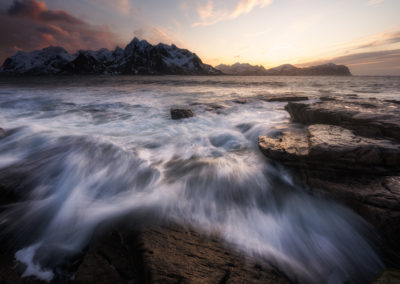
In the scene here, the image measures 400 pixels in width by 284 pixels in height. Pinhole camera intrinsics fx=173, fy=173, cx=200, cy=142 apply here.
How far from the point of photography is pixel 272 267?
70.8 inches

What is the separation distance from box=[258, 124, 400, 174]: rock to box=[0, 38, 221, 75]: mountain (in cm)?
17048

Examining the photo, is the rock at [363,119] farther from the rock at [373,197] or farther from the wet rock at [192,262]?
the wet rock at [192,262]

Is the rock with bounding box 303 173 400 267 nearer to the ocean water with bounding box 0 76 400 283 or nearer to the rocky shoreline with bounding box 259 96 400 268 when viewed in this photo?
the rocky shoreline with bounding box 259 96 400 268

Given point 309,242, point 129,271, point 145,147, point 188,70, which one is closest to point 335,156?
point 309,242

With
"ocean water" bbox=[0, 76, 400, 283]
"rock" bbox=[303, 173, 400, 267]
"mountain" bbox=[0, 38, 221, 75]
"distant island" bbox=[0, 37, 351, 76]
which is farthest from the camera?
"mountain" bbox=[0, 38, 221, 75]

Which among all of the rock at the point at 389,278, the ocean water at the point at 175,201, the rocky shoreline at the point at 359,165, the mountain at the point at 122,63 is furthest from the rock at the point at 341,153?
the mountain at the point at 122,63

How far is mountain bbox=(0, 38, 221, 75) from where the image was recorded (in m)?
163

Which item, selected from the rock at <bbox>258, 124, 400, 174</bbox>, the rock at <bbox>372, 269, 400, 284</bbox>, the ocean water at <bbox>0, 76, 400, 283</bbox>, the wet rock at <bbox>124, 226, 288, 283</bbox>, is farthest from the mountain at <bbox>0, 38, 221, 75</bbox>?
the rock at <bbox>372, 269, 400, 284</bbox>

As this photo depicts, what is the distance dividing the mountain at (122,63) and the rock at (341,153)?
170479 millimetres

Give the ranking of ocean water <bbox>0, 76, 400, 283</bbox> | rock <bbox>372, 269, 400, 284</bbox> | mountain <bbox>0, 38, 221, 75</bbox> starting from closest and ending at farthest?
rock <bbox>372, 269, 400, 284</bbox> < ocean water <bbox>0, 76, 400, 283</bbox> < mountain <bbox>0, 38, 221, 75</bbox>

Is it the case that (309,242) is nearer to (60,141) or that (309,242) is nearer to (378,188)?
(378,188)

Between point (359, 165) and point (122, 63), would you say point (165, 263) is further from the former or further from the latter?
point (122, 63)

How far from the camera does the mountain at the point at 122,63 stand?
6419 inches

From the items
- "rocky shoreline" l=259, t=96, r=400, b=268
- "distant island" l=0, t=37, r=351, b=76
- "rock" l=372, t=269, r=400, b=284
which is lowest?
"rock" l=372, t=269, r=400, b=284
